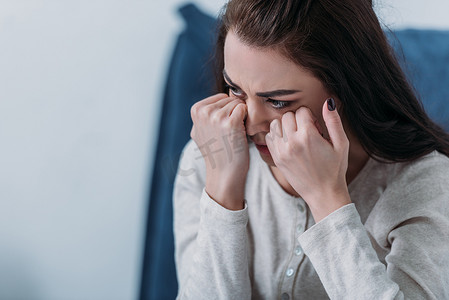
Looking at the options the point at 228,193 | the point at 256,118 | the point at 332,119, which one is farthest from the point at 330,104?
the point at 228,193

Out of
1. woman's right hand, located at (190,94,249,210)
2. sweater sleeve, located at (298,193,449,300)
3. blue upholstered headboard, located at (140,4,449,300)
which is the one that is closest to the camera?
sweater sleeve, located at (298,193,449,300)

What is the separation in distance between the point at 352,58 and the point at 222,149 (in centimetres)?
27

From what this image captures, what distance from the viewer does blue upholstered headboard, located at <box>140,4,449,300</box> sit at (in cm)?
143

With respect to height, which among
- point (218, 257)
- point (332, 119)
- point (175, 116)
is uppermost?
point (332, 119)

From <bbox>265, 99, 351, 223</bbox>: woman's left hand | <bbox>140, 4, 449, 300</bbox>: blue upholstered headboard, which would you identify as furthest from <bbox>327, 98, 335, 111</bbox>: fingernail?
<bbox>140, 4, 449, 300</bbox>: blue upholstered headboard

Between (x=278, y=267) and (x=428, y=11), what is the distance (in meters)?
0.99

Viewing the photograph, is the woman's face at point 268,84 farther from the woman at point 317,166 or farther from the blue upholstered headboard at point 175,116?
→ the blue upholstered headboard at point 175,116

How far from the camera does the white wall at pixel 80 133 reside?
4.81 ft

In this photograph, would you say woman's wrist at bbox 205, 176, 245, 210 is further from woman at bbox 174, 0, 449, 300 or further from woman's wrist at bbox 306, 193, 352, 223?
woman's wrist at bbox 306, 193, 352, 223

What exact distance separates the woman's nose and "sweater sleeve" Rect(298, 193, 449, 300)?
0.19 meters

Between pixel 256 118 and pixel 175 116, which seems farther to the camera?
pixel 175 116

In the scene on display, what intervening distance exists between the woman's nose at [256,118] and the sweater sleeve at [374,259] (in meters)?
0.19

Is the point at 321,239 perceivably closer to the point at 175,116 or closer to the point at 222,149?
the point at 222,149

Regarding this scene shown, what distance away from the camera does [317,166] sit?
85 cm
